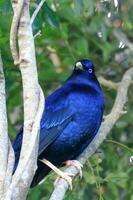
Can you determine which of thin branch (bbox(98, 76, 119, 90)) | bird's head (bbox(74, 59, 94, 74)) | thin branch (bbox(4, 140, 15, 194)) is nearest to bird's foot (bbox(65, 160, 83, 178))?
bird's head (bbox(74, 59, 94, 74))

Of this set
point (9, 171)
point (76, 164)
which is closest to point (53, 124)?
point (76, 164)

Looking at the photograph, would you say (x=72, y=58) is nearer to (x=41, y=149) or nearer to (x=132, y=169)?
(x=132, y=169)

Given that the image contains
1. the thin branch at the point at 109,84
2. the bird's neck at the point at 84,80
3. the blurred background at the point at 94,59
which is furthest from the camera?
the thin branch at the point at 109,84

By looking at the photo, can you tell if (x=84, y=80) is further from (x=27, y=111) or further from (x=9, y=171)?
(x=9, y=171)

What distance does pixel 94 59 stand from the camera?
6.28m

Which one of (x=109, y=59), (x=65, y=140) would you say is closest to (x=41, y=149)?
(x=65, y=140)

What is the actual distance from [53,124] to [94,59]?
5.85ft

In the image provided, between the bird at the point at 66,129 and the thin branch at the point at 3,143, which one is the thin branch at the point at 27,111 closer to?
the thin branch at the point at 3,143

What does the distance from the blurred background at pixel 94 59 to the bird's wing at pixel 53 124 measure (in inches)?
13.8

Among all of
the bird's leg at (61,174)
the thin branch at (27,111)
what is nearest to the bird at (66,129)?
the bird's leg at (61,174)

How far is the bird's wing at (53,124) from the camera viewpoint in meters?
4.52

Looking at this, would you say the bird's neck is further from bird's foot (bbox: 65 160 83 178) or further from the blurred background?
bird's foot (bbox: 65 160 83 178)

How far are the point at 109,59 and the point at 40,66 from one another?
0.78 m

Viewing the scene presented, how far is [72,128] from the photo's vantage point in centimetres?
458
